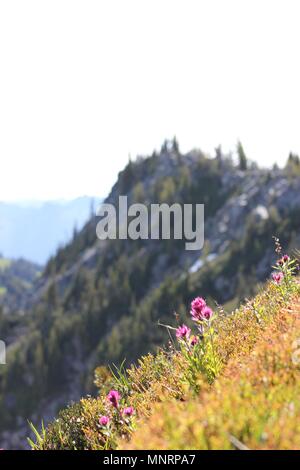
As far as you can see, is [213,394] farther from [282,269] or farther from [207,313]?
[282,269]

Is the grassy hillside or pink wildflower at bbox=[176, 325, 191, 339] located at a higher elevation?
pink wildflower at bbox=[176, 325, 191, 339]

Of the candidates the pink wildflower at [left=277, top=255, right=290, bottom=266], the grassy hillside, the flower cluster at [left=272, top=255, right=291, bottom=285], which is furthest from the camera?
the pink wildflower at [left=277, top=255, right=290, bottom=266]

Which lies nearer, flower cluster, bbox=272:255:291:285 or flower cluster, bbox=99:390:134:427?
flower cluster, bbox=99:390:134:427

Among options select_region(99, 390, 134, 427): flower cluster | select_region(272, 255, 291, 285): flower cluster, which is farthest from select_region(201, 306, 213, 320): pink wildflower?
select_region(272, 255, 291, 285): flower cluster

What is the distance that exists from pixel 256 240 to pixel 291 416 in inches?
7048

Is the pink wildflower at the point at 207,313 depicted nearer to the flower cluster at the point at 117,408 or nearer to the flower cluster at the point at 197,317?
the flower cluster at the point at 197,317

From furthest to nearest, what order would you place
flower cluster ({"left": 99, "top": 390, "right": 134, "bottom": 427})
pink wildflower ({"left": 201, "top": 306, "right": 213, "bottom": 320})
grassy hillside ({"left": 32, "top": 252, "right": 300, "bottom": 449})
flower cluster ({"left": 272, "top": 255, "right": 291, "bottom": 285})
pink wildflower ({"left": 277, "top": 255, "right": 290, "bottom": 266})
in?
pink wildflower ({"left": 277, "top": 255, "right": 290, "bottom": 266}) < flower cluster ({"left": 272, "top": 255, "right": 291, "bottom": 285}) < pink wildflower ({"left": 201, "top": 306, "right": 213, "bottom": 320}) < flower cluster ({"left": 99, "top": 390, "right": 134, "bottom": 427}) < grassy hillside ({"left": 32, "top": 252, "right": 300, "bottom": 449})

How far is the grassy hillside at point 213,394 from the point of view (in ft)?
11.7

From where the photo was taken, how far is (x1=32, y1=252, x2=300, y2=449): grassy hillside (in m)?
3.55

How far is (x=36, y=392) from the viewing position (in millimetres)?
165125

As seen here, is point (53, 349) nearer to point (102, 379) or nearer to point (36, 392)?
point (36, 392)

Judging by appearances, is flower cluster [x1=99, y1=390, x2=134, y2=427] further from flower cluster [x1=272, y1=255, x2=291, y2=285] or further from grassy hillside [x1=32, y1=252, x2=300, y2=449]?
flower cluster [x1=272, y1=255, x2=291, y2=285]

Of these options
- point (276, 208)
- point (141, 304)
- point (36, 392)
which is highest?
point (276, 208)

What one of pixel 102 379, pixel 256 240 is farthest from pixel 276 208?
pixel 102 379
